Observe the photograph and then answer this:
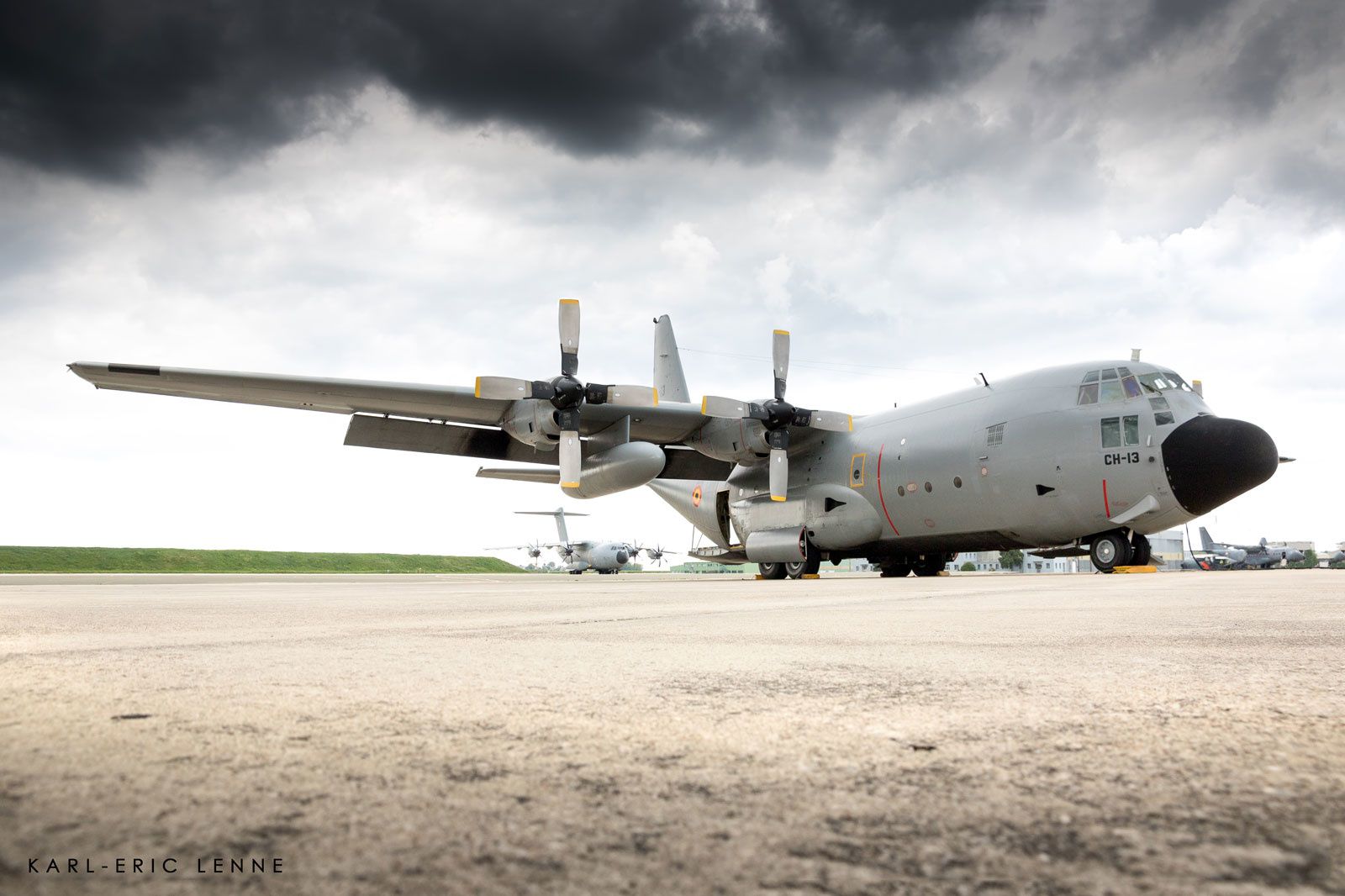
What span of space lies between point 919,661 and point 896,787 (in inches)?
64.2

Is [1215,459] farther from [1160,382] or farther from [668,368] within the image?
[668,368]

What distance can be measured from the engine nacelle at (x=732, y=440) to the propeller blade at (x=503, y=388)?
5.05 meters

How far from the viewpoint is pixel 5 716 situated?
5.21ft

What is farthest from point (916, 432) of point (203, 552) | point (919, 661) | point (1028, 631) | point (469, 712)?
point (203, 552)

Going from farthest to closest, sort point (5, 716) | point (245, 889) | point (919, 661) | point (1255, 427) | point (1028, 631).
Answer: point (1255, 427) < point (1028, 631) < point (919, 661) < point (5, 716) < point (245, 889)

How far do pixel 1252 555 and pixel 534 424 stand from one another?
5053 cm

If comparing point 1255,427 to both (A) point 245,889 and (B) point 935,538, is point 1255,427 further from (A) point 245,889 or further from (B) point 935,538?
(A) point 245,889

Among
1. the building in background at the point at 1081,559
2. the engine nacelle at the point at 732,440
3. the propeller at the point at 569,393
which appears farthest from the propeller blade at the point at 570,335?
the building in background at the point at 1081,559

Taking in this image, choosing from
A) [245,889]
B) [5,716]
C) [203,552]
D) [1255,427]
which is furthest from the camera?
[203,552]

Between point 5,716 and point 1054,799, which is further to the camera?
point 5,716

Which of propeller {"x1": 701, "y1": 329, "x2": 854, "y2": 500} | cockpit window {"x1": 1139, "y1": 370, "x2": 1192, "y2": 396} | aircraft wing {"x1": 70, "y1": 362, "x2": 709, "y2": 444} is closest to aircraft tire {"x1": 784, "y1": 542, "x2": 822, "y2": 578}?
propeller {"x1": 701, "y1": 329, "x2": 854, "y2": 500}

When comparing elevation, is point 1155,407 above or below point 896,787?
above

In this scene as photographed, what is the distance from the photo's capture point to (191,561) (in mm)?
47875

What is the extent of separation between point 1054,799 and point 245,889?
36.7 inches
